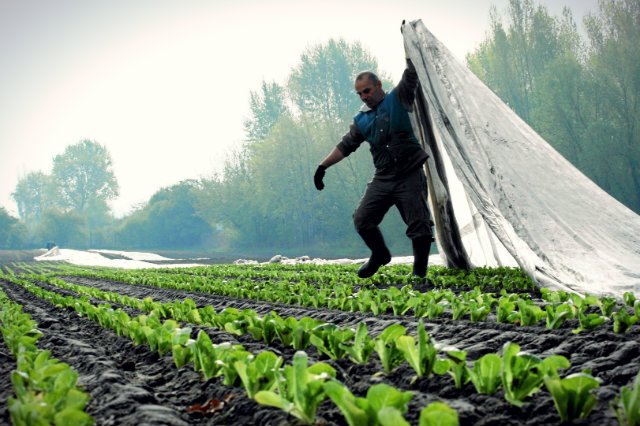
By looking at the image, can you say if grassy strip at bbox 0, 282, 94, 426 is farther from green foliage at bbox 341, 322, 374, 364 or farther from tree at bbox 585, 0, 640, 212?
tree at bbox 585, 0, 640, 212

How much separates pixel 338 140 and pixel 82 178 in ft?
170

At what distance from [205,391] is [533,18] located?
3277 cm

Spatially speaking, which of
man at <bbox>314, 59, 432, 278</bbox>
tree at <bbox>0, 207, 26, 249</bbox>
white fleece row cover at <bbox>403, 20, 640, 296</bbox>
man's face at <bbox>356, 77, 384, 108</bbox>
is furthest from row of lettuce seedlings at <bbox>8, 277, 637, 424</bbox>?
tree at <bbox>0, 207, 26, 249</bbox>

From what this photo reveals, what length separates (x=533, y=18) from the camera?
29.9 meters

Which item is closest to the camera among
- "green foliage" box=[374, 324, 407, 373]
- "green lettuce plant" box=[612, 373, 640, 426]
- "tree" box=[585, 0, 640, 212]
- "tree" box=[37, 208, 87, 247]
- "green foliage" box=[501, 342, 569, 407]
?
"green lettuce plant" box=[612, 373, 640, 426]

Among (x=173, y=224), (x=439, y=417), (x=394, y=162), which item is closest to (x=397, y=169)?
(x=394, y=162)

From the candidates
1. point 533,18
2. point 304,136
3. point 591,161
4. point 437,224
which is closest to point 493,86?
point 533,18

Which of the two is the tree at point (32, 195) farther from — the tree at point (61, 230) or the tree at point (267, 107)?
the tree at point (267, 107)

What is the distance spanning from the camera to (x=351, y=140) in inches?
233

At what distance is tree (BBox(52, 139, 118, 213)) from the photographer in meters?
74.9

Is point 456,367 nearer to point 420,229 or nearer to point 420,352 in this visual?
point 420,352

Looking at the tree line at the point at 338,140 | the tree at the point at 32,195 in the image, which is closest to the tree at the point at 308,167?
the tree line at the point at 338,140

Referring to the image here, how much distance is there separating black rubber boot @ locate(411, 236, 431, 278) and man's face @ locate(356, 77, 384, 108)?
60.2 inches

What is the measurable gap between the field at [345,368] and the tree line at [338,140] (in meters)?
26.7
